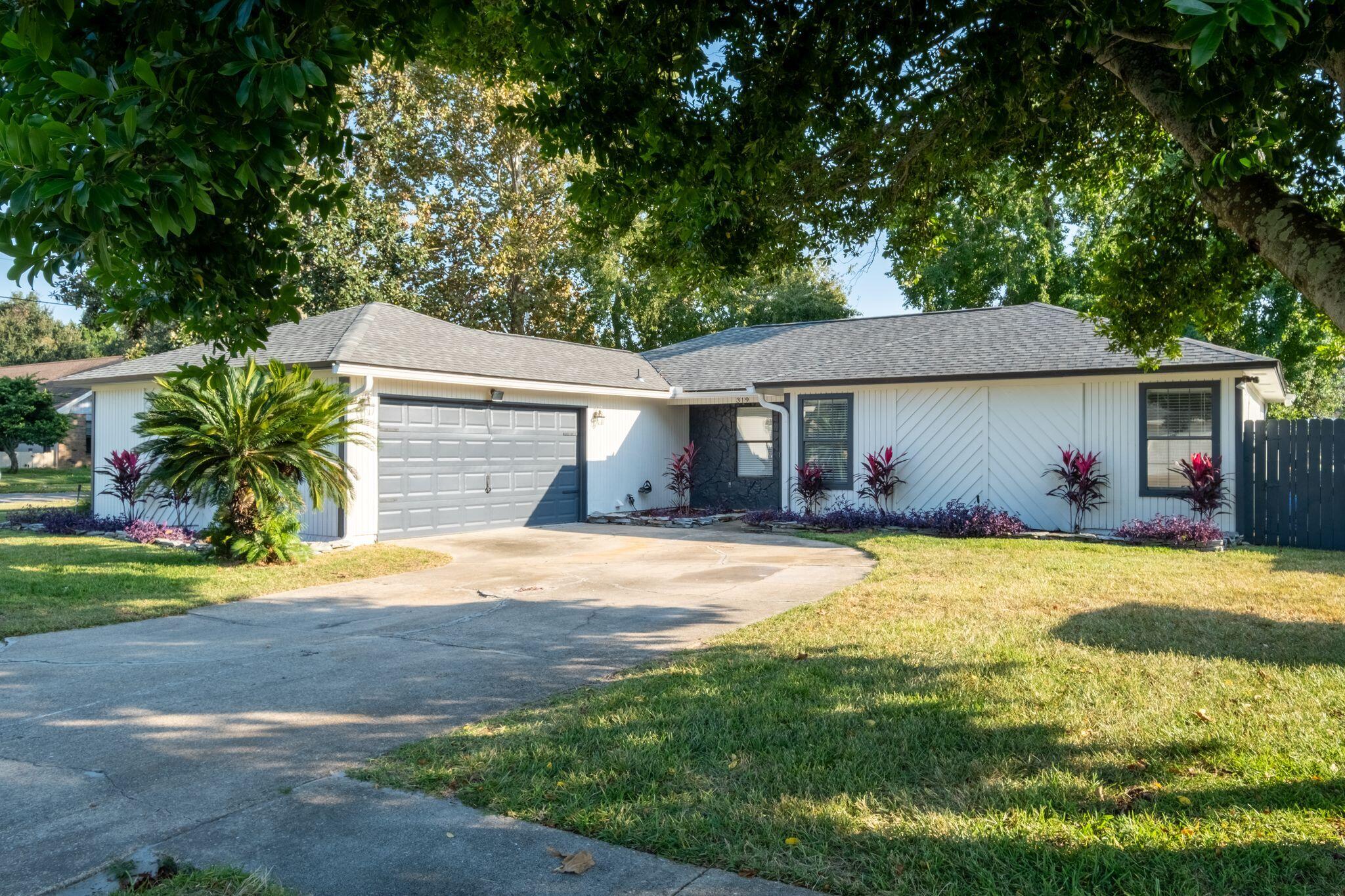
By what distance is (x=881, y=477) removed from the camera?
1587 cm

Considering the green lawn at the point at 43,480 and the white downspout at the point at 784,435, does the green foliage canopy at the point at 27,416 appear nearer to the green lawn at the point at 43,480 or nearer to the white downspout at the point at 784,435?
the green lawn at the point at 43,480

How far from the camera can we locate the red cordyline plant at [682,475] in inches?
756

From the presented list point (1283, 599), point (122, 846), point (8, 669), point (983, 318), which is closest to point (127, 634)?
point (8, 669)

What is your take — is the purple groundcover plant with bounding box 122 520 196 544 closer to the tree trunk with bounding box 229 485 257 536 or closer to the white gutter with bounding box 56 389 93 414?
the tree trunk with bounding box 229 485 257 536

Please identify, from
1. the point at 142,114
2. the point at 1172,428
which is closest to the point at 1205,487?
the point at 1172,428

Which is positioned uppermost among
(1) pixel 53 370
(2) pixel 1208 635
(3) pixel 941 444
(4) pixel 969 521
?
(1) pixel 53 370

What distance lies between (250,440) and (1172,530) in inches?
487

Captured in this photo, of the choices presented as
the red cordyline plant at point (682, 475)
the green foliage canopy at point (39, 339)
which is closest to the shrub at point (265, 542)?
the red cordyline plant at point (682, 475)

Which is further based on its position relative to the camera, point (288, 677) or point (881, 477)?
point (881, 477)

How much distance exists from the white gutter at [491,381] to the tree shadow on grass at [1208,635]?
10096 millimetres

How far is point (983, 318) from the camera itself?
59.8ft

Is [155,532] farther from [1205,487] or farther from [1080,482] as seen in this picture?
[1205,487]

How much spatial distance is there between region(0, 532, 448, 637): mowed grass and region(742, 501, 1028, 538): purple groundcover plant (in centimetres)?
661

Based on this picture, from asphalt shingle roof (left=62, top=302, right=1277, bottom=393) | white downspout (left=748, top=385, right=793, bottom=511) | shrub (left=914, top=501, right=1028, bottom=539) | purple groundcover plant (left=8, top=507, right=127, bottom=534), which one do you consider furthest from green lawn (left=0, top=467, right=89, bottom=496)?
shrub (left=914, top=501, right=1028, bottom=539)
